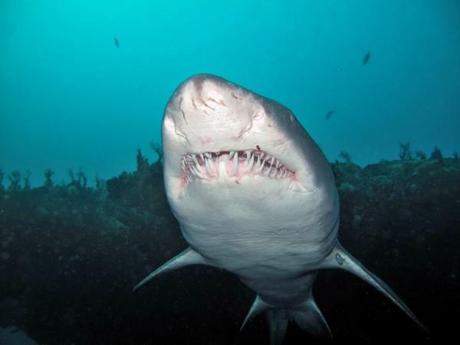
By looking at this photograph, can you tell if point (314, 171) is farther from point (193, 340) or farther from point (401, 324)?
point (193, 340)

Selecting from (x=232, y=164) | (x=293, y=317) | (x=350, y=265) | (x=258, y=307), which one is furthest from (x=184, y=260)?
(x=232, y=164)

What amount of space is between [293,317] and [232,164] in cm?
388

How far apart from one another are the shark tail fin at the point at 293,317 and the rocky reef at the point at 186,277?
0.76 metres

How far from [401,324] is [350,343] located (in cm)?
90

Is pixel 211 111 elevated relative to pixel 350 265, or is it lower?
elevated

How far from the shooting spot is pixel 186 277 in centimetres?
618

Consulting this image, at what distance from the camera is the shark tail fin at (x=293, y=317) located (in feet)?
14.7

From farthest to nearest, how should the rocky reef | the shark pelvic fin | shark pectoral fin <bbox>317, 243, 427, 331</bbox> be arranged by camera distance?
the rocky reef < the shark pelvic fin < shark pectoral fin <bbox>317, 243, 427, 331</bbox>

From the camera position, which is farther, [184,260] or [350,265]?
[184,260]

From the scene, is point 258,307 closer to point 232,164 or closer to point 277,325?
point 277,325

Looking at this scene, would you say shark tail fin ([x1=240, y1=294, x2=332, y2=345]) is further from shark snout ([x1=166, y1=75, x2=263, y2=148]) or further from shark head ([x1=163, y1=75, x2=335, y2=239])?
shark snout ([x1=166, y1=75, x2=263, y2=148])

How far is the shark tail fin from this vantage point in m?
4.47

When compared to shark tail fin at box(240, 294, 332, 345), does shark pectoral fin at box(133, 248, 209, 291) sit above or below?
above

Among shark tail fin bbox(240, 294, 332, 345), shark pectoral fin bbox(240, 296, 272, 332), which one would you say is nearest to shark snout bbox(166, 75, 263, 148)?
shark tail fin bbox(240, 294, 332, 345)
